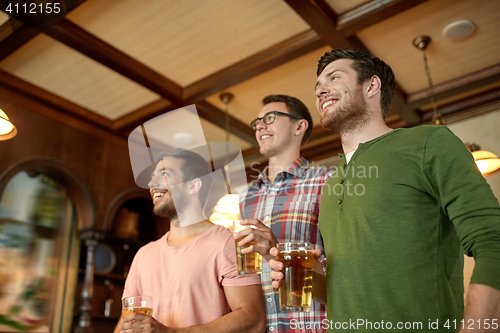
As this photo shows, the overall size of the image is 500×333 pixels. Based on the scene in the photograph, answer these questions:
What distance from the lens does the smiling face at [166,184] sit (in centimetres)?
145

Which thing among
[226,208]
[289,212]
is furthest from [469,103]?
[289,212]

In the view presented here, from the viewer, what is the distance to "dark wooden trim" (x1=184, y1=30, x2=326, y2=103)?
3094mm

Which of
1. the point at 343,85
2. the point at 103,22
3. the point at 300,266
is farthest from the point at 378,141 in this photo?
the point at 103,22

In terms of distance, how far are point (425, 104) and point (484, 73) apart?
1.87 ft

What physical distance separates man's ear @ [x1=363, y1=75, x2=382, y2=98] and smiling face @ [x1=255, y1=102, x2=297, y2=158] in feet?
2.20

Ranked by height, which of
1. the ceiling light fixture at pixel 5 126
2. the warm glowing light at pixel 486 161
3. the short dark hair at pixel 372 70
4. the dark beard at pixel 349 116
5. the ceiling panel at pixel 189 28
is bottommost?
the ceiling light fixture at pixel 5 126

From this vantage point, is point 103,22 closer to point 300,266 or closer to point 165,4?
point 165,4

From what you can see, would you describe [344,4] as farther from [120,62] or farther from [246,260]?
[246,260]

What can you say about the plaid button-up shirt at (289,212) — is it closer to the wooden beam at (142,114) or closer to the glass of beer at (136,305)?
the glass of beer at (136,305)

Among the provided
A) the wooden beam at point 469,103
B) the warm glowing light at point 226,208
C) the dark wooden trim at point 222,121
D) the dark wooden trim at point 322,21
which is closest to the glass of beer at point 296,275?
the warm glowing light at point 226,208

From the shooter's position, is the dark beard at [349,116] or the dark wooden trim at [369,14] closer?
the dark beard at [349,116]

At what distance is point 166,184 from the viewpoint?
1.69 meters

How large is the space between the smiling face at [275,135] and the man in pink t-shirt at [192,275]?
0.39 m

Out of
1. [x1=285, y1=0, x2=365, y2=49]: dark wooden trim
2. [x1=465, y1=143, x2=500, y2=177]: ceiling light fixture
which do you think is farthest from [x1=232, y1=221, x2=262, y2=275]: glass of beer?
[x1=465, y1=143, x2=500, y2=177]: ceiling light fixture
